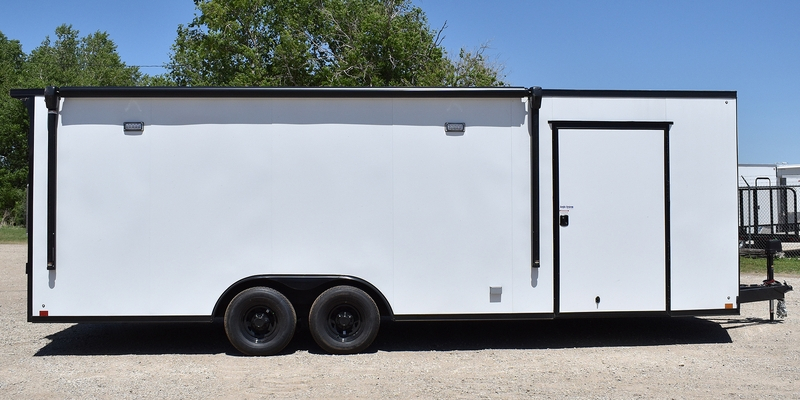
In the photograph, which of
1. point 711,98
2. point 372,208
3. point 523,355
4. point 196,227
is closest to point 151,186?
point 196,227

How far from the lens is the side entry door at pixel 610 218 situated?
266 inches

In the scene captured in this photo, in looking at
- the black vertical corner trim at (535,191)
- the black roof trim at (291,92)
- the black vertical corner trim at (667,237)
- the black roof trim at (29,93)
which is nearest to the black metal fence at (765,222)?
the black vertical corner trim at (667,237)

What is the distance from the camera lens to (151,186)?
6.57 meters

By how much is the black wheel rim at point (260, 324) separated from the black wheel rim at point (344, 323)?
1.89 feet

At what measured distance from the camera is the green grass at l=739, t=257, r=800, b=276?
14.0m

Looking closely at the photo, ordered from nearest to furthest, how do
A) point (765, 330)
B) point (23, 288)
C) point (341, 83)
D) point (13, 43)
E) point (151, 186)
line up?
point (151, 186), point (765, 330), point (23, 288), point (341, 83), point (13, 43)

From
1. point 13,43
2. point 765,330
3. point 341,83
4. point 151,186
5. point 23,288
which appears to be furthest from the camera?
point 13,43

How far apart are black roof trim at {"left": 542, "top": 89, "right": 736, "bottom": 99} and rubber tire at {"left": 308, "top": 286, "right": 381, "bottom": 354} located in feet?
9.25

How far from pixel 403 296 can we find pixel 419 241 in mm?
579

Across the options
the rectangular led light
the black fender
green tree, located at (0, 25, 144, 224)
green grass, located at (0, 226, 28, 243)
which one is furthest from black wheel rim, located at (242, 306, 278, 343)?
green tree, located at (0, 25, 144, 224)

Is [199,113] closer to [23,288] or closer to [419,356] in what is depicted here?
[419,356]

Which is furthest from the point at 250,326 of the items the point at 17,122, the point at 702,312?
the point at 17,122

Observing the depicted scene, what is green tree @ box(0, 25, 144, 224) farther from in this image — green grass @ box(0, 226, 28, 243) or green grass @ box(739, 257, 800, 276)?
green grass @ box(739, 257, 800, 276)

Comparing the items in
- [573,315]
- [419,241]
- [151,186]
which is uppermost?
[151,186]
